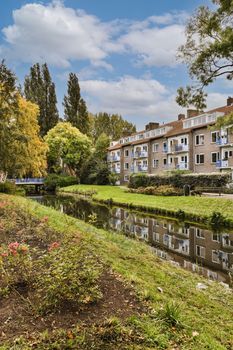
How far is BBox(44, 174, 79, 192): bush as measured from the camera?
58.5 m

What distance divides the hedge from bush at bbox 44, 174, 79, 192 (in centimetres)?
1907

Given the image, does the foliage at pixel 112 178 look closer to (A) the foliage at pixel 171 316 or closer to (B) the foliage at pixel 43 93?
(B) the foliage at pixel 43 93

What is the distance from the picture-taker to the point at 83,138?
63.6 metres

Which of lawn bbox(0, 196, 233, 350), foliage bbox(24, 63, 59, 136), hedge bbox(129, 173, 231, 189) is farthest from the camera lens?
foliage bbox(24, 63, 59, 136)

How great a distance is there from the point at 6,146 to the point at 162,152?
113 ft

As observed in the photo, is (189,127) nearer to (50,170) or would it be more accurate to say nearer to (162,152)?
(162,152)

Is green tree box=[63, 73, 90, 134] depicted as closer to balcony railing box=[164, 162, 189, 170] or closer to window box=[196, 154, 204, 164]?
balcony railing box=[164, 162, 189, 170]

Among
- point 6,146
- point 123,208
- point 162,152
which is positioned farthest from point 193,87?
point 162,152

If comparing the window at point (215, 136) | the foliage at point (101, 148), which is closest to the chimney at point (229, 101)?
the window at point (215, 136)

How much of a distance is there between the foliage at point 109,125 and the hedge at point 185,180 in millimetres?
44832

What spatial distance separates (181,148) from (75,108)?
105ft

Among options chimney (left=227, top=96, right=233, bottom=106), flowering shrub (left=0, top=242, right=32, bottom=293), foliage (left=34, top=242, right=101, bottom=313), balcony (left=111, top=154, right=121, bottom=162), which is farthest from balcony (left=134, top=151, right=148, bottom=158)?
foliage (left=34, top=242, right=101, bottom=313)

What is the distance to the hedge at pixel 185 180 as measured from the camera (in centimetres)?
3228

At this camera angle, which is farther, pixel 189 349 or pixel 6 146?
pixel 6 146
